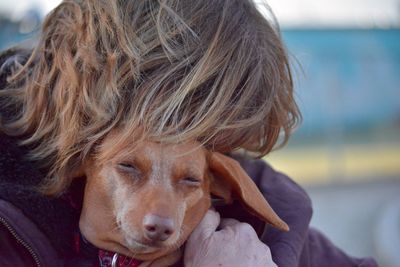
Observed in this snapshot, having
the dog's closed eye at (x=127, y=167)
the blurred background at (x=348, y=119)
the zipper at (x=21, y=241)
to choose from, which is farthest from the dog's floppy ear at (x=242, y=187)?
the blurred background at (x=348, y=119)

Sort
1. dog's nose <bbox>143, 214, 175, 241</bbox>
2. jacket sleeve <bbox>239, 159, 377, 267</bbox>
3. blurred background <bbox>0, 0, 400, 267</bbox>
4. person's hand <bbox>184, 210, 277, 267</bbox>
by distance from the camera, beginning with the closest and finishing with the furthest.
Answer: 1. dog's nose <bbox>143, 214, 175, 241</bbox>
2. person's hand <bbox>184, 210, 277, 267</bbox>
3. jacket sleeve <bbox>239, 159, 377, 267</bbox>
4. blurred background <bbox>0, 0, 400, 267</bbox>

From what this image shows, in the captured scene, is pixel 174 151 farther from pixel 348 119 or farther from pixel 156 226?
pixel 348 119

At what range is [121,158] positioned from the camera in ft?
4.44

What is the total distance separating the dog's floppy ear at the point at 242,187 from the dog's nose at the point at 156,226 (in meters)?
0.20

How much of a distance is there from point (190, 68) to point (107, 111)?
178 millimetres

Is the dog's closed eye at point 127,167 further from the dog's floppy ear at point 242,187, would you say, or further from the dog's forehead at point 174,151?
the dog's floppy ear at point 242,187

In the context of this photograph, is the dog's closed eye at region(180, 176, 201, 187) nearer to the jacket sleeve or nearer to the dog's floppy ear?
the dog's floppy ear

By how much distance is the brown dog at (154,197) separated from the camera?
1.33m

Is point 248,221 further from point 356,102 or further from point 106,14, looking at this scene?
point 356,102

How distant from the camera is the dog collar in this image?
1.42m

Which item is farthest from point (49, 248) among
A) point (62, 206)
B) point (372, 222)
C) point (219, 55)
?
point (372, 222)

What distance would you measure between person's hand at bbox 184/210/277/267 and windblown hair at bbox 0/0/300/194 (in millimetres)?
167

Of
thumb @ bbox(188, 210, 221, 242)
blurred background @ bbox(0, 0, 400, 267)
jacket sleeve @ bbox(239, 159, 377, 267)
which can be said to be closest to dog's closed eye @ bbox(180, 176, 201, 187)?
thumb @ bbox(188, 210, 221, 242)

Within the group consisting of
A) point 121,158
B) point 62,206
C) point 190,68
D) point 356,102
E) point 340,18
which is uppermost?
point 190,68
